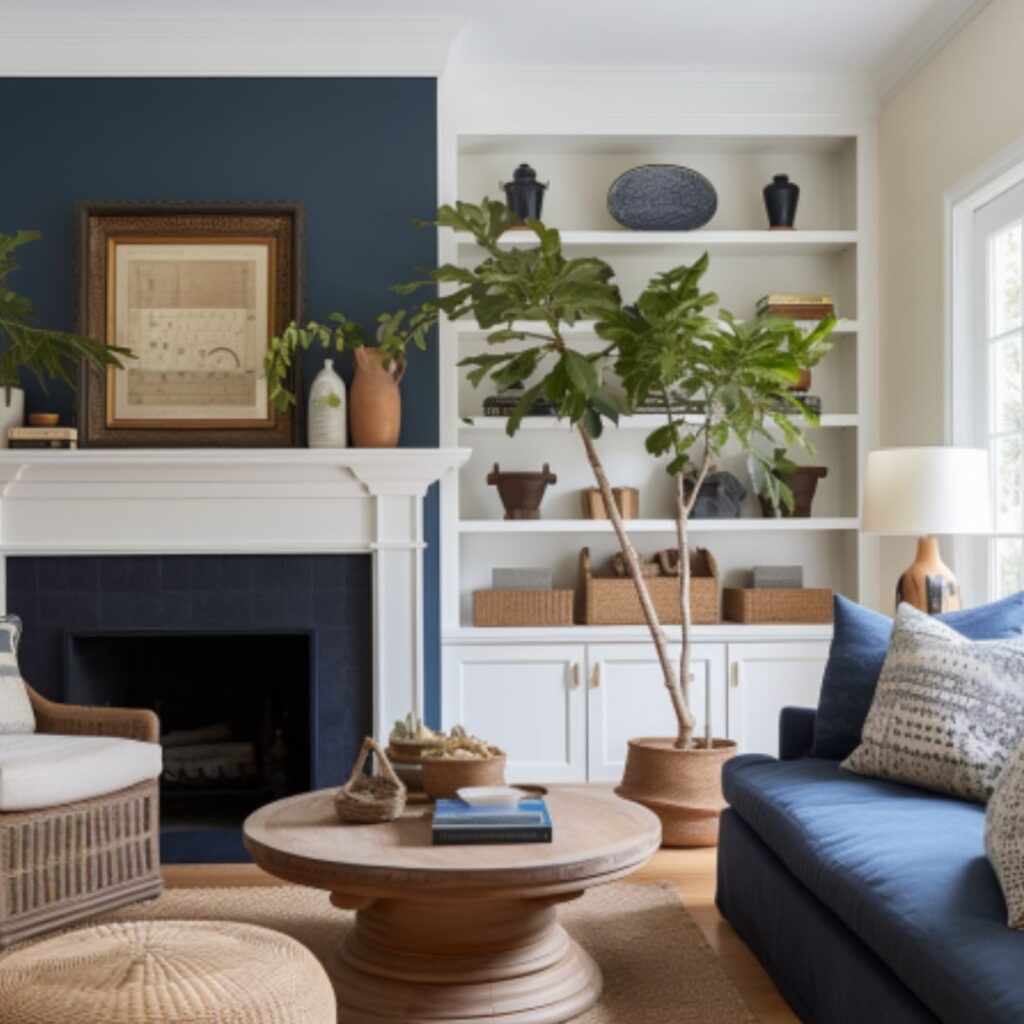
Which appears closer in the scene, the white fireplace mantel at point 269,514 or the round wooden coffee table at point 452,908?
the round wooden coffee table at point 452,908

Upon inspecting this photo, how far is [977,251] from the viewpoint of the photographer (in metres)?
4.60

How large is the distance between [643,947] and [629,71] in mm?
3272

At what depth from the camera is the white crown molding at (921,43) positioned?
4512 millimetres

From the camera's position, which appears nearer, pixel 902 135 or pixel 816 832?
pixel 816 832

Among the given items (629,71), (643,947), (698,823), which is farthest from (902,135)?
(643,947)

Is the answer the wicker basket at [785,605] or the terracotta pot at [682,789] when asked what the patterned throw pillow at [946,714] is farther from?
the wicker basket at [785,605]

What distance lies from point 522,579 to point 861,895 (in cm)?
303

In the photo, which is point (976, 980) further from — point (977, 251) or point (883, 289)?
point (883, 289)

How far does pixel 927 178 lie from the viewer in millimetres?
4875

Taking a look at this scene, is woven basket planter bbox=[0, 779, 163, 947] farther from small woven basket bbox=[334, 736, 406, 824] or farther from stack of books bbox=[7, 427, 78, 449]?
stack of books bbox=[7, 427, 78, 449]

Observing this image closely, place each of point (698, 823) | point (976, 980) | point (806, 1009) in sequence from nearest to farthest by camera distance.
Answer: point (976, 980) < point (806, 1009) < point (698, 823)

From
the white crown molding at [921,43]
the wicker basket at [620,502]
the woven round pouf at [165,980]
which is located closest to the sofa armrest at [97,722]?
the woven round pouf at [165,980]

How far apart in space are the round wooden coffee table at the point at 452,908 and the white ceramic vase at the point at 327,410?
1992 millimetres

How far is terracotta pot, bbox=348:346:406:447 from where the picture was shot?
4875 millimetres
